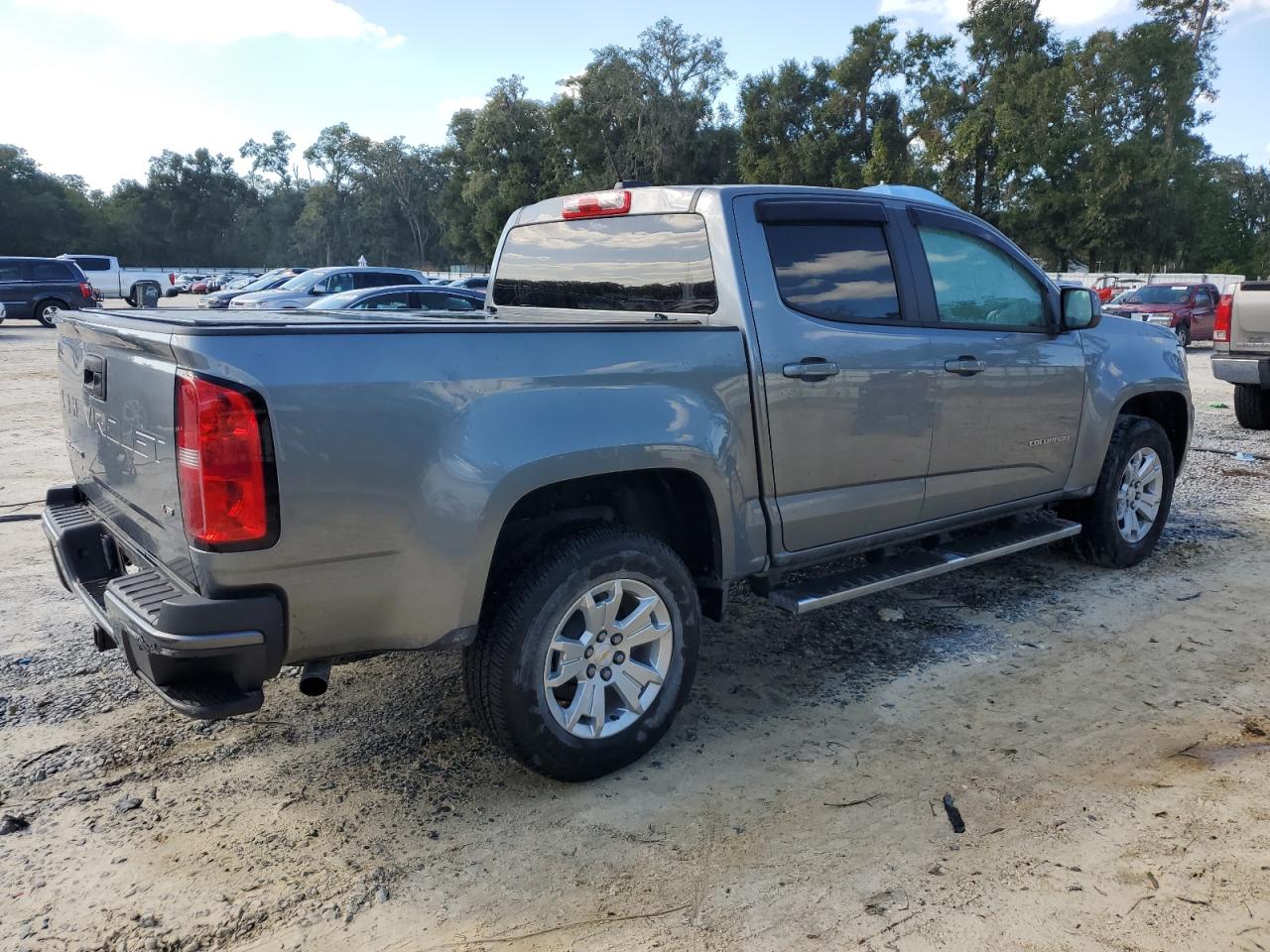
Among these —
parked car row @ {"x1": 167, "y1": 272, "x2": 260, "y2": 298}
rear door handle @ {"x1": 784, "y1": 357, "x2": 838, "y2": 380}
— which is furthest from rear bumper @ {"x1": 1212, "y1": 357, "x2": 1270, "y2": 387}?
parked car row @ {"x1": 167, "y1": 272, "x2": 260, "y2": 298}

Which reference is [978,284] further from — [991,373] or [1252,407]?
[1252,407]

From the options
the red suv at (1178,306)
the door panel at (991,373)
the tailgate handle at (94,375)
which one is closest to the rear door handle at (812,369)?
the door panel at (991,373)

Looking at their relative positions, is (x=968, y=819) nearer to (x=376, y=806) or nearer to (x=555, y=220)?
(x=376, y=806)

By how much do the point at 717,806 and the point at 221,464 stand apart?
6.01 feet

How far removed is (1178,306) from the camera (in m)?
23.3

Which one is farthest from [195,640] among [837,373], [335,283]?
[335,283]

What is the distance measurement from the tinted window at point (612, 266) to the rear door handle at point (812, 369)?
38cm

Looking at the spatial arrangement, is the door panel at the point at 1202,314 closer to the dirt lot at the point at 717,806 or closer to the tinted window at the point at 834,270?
the dirt lot at the point at 717,806

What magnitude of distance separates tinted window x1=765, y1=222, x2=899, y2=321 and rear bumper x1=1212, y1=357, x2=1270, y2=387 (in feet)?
25.3

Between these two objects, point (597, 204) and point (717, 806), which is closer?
point (717, 806)

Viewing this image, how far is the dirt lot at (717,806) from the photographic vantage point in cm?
250

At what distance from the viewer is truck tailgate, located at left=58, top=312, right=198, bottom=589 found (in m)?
2.61

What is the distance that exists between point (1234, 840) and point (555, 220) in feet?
11.5

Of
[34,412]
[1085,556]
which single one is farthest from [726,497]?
[34,412]
